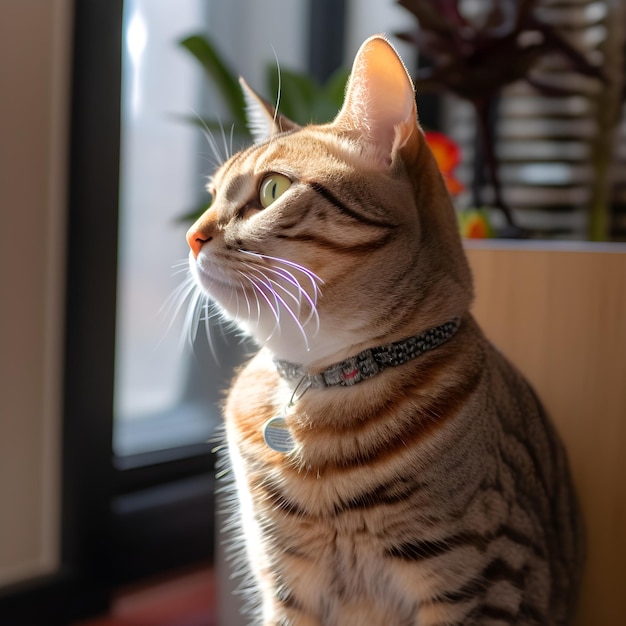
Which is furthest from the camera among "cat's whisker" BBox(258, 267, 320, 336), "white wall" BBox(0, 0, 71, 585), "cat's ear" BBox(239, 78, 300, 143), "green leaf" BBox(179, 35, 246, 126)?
"green leaf" BBox(179, 35, 246, 126)

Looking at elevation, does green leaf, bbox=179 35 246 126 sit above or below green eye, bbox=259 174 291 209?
above

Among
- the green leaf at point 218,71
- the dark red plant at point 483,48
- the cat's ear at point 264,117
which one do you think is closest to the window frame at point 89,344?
the green leaf at point 218,71

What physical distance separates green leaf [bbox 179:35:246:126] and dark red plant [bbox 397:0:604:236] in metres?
0.37

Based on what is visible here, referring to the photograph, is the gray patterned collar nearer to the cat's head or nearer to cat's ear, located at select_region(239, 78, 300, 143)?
the cat's head

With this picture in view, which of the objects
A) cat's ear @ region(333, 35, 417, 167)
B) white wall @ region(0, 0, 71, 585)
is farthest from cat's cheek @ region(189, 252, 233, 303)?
white wall @ region(0, 0, 71, 585)

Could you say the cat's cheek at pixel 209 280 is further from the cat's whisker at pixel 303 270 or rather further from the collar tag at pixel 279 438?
the collar tag at pixel 279 438

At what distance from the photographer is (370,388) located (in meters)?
0.81

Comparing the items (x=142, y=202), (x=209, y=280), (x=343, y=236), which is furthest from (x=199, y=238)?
(x=142, y=202)

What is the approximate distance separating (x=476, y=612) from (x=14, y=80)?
1123 millimetres

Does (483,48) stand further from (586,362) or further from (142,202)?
(142,202)

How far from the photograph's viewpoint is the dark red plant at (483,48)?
132cm

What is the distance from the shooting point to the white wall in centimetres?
127

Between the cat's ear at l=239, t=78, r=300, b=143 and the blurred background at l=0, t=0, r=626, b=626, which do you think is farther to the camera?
the blurred background at l=0, t=0, r=626, b=626

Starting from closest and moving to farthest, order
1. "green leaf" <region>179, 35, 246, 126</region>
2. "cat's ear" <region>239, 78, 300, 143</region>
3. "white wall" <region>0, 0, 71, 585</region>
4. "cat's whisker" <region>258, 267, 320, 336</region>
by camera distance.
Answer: "cat's whisker" <region>258, 267, 320, 336</region>, "cat's ear" <region>239, 78, 300, 143</region>, "white wall" <region>0, 0, 71, 585</region>, "green leaf" <region>179, 35, 246, 126</region>
